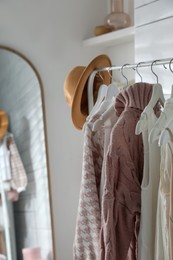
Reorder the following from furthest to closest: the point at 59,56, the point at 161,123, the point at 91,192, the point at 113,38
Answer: the point at 59,56 → the point at 113,38 → the point at 91,192 → the point at 161,123

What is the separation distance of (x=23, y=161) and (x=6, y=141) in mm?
127

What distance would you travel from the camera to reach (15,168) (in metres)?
1.68

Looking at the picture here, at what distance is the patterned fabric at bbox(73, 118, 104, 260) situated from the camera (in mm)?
881

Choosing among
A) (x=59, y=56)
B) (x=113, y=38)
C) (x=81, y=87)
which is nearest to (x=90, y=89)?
(x=81, y=87)

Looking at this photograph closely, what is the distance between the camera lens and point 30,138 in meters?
1.70

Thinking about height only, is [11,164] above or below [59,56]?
below

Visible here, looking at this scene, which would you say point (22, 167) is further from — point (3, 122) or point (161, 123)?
Result: point (161, 123)

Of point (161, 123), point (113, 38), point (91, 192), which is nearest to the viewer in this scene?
point (161, 123)

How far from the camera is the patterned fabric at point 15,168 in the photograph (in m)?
1.67

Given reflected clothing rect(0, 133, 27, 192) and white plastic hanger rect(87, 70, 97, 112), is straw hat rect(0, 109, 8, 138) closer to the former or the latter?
reflected clothing rect(0, 133, 27, 192)

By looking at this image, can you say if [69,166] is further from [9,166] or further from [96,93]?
[96,93]

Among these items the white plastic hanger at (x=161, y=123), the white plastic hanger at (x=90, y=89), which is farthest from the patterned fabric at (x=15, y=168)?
the white plastic hanger at (x=161, y=123)

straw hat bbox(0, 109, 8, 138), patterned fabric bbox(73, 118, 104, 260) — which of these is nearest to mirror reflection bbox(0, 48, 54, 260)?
straw hat bbox(0, 109, 8, 138)

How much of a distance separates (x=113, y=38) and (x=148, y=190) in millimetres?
1002
